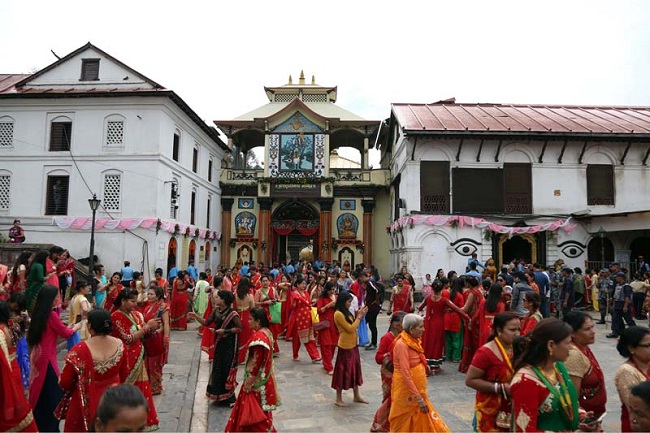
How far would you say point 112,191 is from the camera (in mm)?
19328

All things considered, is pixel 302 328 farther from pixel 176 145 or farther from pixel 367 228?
pixel 367 228

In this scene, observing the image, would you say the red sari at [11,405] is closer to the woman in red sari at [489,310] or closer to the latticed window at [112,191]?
the woman in red sari at [489,310]

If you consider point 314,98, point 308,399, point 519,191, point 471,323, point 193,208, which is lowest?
point 308,399

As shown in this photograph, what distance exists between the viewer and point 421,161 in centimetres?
1967

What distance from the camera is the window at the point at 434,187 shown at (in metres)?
19.6

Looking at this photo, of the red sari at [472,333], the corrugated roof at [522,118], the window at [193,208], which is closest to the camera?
the red sari at [472,333]

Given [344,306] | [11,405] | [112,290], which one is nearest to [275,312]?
[112,290]

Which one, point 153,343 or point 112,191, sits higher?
point 112,191

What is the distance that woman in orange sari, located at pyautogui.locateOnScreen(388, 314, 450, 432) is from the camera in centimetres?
395

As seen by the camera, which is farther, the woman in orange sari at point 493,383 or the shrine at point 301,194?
the shrine at point 301,194

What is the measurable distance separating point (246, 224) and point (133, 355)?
75.6ft

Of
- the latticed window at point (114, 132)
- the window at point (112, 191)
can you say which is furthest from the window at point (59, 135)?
the window at point (112, 191)

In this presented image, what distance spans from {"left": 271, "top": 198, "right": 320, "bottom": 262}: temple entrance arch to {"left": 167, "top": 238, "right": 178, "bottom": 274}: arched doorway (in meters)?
7.58

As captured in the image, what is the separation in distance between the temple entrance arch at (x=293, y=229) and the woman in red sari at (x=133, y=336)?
72.8 feet
